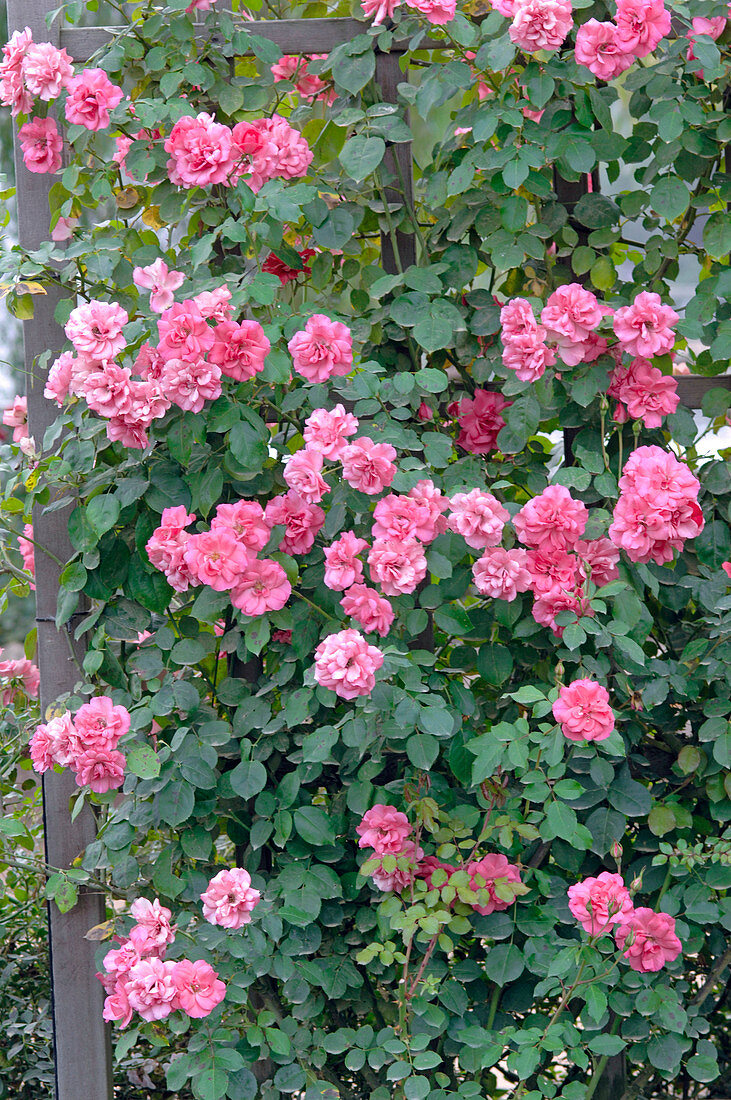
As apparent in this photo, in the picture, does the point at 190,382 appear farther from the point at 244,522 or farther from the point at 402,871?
the point at 402,871

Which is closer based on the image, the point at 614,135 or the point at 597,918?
the point at 597,918

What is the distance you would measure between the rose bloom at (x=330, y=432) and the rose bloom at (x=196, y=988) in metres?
0.71

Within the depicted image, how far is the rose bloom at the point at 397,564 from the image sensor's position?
1314mm

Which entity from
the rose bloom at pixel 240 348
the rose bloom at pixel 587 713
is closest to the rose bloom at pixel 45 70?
the rose bloom at pixel 240 348

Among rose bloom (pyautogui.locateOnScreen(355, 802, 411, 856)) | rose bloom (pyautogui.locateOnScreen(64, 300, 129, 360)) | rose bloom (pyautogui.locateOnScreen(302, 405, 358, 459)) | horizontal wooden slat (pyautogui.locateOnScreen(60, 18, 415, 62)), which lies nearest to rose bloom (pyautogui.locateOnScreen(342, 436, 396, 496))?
rose bloom (pyautogui.locateOnScreen(302, 405, 358, 459))

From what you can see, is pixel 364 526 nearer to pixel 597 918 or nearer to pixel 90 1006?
pixel 597 918

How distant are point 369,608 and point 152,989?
1.87ft

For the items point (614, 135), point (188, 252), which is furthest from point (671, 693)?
point (188, 252)

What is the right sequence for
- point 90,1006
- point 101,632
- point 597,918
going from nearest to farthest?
1. point 597,918
2. point 101,632
3. point 90,1006

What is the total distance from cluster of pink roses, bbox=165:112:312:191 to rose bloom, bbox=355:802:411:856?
0.94m

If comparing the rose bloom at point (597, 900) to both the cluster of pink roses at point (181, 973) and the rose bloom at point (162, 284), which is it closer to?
the cluster of pink roses at point (181, 973)

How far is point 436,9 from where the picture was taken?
138cm

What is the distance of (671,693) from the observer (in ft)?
5.12

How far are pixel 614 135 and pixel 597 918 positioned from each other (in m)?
1.11
